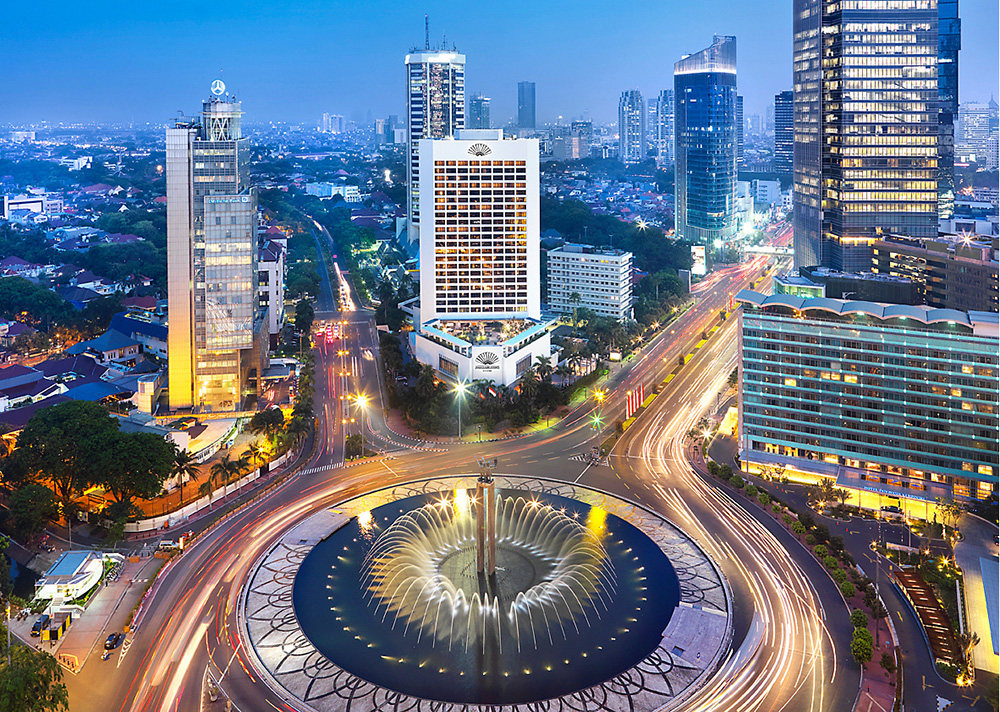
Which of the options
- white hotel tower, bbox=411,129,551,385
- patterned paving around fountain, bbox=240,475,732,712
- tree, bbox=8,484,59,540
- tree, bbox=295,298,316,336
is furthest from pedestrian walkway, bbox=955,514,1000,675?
tree, bbox=295,298,316,336

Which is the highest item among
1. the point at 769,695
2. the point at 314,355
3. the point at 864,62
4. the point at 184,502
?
the point at 864,62

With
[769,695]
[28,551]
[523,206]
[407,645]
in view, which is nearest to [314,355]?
[523,206]

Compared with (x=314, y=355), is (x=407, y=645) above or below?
below

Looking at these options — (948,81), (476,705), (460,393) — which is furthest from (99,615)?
(948,81)

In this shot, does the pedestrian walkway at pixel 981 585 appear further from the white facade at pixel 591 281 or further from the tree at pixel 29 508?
the white facade at pixel 591 281

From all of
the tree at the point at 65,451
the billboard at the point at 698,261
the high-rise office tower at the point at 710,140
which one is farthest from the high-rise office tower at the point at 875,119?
the tree at the point at 65,451

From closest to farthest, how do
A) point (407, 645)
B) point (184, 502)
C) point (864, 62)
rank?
point (407, 645) < point (184, 502) < point (864, 62)

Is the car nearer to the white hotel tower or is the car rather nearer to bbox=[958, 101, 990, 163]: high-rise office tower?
the white hotel tower

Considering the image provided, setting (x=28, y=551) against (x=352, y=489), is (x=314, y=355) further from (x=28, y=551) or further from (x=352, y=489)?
(x=28, y=551)
